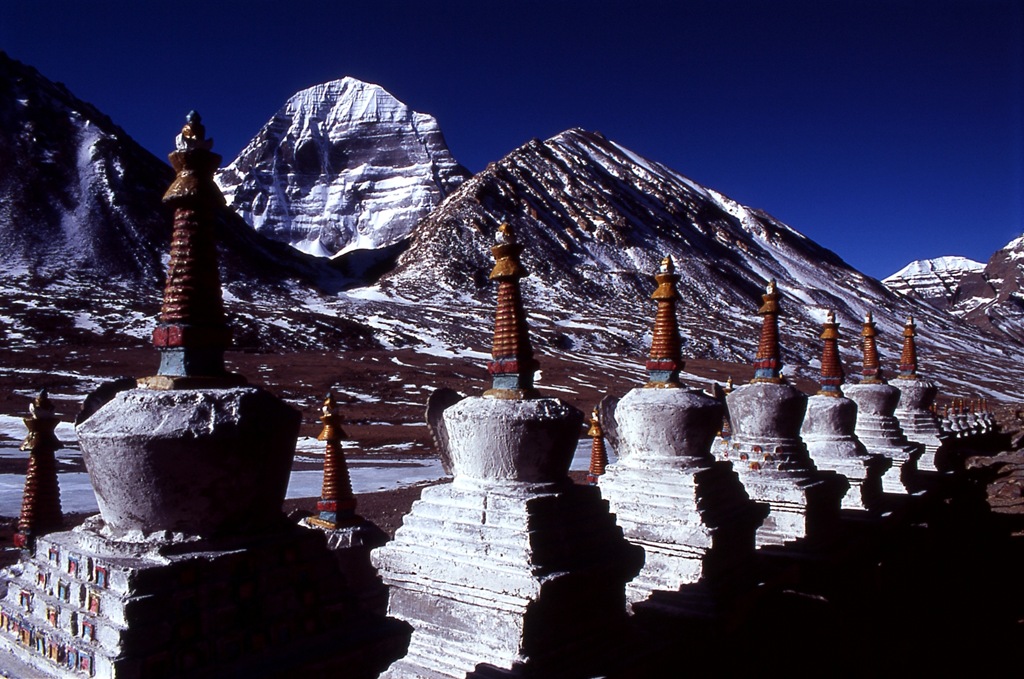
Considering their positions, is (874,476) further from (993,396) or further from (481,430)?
(993,396)

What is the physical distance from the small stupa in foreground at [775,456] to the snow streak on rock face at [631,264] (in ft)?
134

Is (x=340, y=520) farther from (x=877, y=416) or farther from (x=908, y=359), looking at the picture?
(x=908, y=359)

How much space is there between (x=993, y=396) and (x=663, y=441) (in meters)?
50.1

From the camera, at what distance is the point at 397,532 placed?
3891 millimetres

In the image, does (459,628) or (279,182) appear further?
(279,182)

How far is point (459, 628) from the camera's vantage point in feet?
11.4

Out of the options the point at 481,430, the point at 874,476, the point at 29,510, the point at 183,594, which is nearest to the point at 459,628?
the point at 481,430

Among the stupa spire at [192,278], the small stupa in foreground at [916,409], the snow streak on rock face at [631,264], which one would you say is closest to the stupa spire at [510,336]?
the stupa spire at [192,278]

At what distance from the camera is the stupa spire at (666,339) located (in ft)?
16.0

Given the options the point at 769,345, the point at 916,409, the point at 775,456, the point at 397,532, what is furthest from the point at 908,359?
the point at 397,532

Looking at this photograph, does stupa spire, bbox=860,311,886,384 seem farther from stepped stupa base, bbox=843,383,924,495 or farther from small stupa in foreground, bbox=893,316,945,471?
small stupa in foreground, bbox=893,316,945,471

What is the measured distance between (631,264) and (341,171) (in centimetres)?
5897

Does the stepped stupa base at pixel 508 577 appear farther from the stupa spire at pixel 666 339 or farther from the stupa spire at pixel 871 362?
the stupa spire at pixel 871 362

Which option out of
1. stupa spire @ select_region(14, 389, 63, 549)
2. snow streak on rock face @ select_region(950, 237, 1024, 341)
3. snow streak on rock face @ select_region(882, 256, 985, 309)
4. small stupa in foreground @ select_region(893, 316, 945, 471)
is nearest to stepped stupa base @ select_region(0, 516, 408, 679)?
stupa spire @ select_region(14, 389, 63, 549)
